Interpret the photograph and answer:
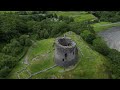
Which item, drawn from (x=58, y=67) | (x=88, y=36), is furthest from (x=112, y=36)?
(x=58, y=67)

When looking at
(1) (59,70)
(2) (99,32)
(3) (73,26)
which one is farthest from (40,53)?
(2) (99,32)

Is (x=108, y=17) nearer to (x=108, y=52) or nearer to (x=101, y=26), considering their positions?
(x=101, y=26)

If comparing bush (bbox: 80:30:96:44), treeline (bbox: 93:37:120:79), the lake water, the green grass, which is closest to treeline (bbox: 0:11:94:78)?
bush (bbox: 80:30:96:44)

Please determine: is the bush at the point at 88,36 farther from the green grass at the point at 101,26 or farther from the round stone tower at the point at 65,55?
the round stone tower at the point at 65,55

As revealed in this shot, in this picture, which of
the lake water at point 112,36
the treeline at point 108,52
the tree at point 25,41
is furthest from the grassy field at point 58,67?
the lake water at point 112,36

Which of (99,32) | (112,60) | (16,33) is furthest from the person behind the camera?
(99,32)
